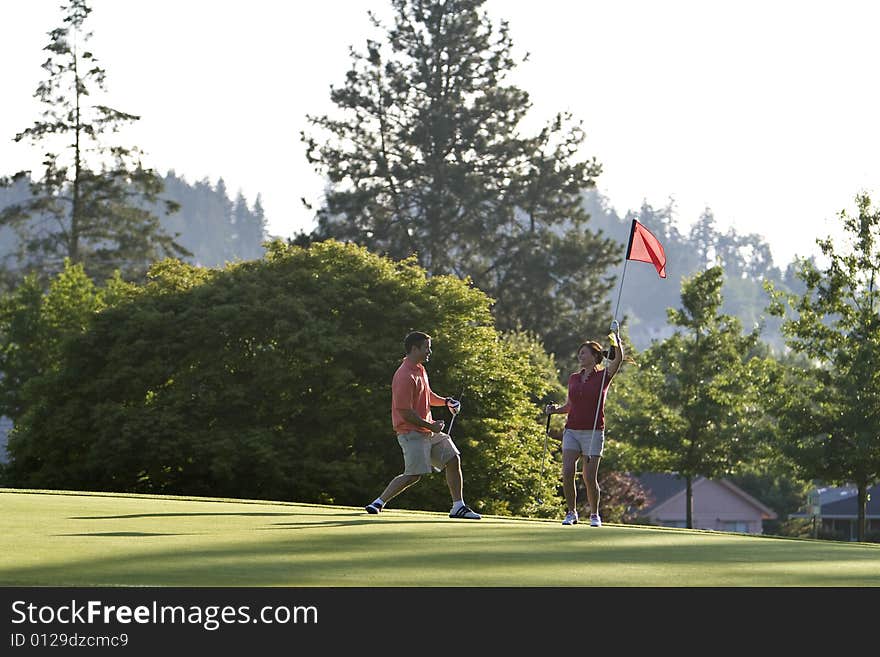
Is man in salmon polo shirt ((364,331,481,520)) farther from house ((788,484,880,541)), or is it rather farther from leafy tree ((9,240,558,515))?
house ((788,484,880,541))

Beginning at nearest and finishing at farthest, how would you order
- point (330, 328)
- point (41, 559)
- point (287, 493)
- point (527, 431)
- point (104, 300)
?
point (41, 559) → point (287, 493) → point (330, 328) → point (527, 431) → point (104, 300)

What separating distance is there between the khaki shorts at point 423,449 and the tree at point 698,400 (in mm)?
32031

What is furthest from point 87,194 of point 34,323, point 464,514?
point 464,514

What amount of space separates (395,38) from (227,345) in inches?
1482

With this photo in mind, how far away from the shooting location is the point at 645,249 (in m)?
19.8

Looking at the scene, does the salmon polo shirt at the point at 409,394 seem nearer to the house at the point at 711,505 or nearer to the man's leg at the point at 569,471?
the man's leg at the point at 569,471

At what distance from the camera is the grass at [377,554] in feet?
29.6

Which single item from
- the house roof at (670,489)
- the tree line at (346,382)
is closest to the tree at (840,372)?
the tree line at (346,382)

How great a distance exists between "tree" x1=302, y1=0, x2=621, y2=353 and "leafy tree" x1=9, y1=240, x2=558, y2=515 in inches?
1155

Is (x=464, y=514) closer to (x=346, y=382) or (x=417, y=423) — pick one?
(x=417, y=423)
